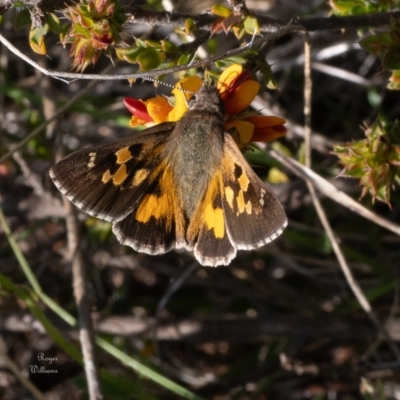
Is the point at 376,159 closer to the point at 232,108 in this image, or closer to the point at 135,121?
the point at 232,108

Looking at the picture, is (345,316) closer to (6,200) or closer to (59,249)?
(59,249)

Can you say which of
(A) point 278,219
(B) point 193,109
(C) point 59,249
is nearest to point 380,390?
(A) point 278,219

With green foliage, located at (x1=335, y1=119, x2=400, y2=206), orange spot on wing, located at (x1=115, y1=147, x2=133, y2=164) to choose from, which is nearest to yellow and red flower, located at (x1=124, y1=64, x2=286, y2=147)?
orange spot on wing, located at (x1=115, y1=147, x2=133, y2=164)

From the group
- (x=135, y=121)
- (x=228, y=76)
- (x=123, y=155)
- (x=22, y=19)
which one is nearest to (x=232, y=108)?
(x=228, y=76)

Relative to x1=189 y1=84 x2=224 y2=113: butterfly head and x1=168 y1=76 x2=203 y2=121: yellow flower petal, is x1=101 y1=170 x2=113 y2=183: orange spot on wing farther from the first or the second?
x1=189 y1=84 x2=224 y2=113: butterfly head

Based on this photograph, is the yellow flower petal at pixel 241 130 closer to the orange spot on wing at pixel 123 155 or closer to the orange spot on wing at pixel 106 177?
the orange spot on wing at pixel 123 155
